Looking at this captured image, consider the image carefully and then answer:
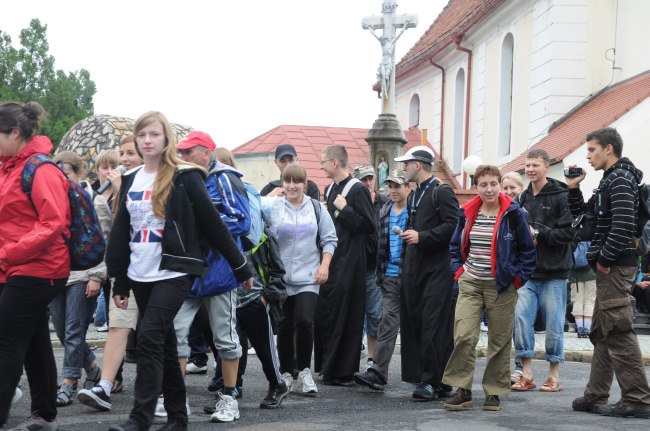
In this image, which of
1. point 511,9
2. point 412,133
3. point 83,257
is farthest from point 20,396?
point 412,133

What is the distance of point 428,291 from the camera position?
29.0 feet

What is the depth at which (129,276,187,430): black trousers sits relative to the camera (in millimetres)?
6082

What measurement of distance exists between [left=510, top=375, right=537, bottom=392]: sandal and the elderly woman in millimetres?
1265

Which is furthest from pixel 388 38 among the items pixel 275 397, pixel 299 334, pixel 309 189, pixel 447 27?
pixel 275 397

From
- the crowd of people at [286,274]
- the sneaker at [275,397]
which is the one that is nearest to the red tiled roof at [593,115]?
the crowd of people at [286,274]

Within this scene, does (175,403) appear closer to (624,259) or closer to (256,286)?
(256,286)

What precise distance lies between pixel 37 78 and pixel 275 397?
6289 centimetres

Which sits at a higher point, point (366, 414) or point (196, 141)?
point (196, 141)

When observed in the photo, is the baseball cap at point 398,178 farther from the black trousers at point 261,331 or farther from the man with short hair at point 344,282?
the black trousers at point 261,331

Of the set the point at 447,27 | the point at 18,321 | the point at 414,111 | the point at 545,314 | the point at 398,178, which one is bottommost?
the point at 18,321

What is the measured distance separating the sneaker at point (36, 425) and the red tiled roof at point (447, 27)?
84.8ft

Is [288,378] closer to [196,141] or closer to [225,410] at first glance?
[225,410]

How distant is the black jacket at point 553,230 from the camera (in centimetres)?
933

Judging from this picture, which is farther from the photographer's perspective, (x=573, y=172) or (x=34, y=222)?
(x=573, y=172)
